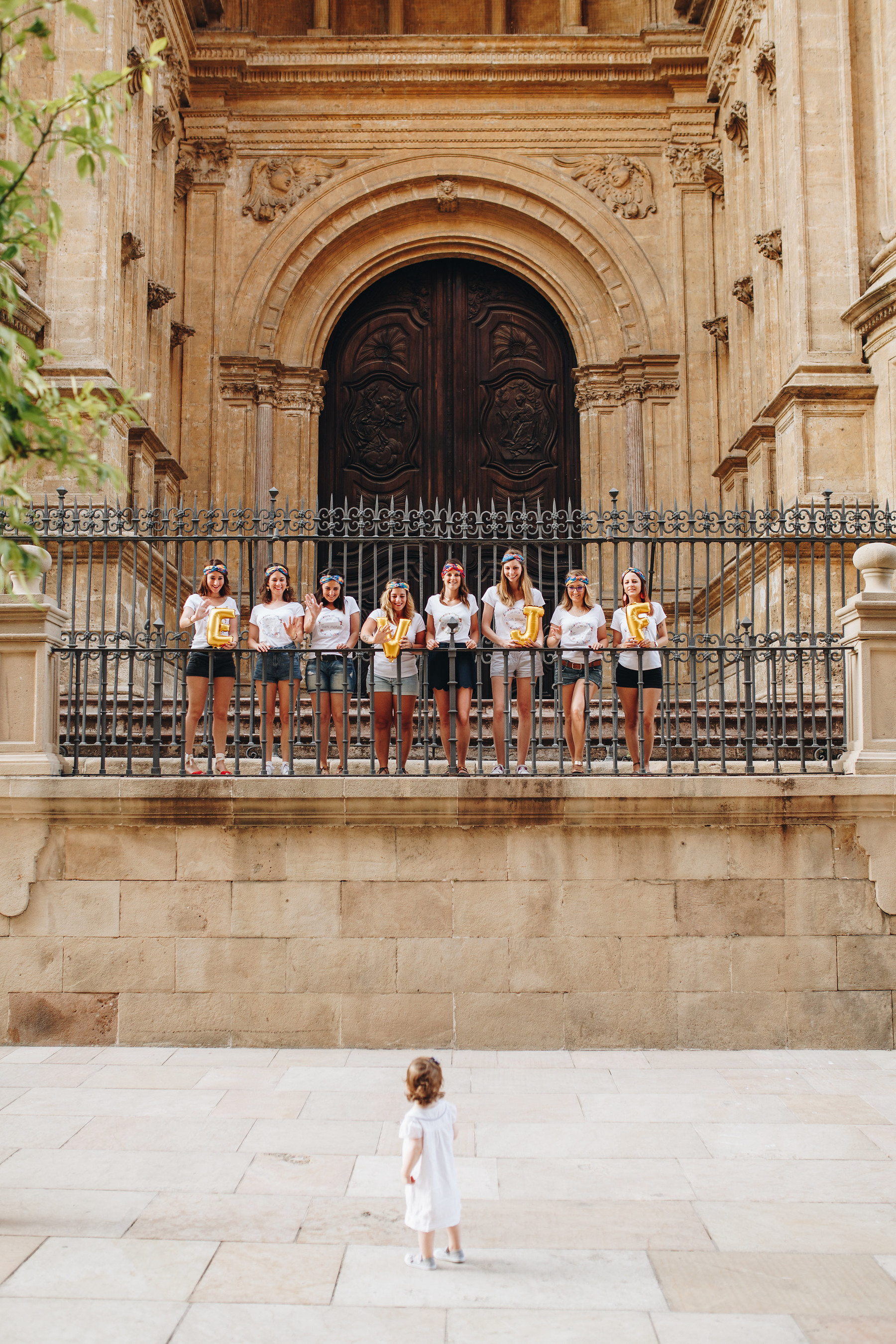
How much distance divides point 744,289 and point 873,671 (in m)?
8.07

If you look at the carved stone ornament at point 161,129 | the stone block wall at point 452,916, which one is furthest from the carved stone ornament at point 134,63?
the stone block wall at point 452,916

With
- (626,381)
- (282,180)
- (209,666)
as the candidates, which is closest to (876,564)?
(209,666)

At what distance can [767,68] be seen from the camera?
13391 millimetres

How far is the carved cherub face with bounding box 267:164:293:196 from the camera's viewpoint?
15492mm

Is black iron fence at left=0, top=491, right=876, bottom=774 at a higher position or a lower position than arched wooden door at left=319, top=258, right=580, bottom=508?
lower

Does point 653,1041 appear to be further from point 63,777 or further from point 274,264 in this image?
point 274,264

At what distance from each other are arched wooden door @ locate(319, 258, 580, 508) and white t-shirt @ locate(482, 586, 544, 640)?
7.42 metres

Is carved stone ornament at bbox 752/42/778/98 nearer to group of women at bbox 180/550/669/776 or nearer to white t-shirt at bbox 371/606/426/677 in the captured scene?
group of women at bbox 180/550/669/776

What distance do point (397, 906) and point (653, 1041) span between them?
64.5 inches

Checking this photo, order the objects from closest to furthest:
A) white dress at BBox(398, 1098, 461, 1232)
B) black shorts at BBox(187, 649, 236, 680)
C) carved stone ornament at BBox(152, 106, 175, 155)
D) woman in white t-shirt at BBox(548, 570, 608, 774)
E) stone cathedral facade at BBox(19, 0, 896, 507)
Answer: white dress at BBox(398, 1098, 461, 1232), woman in white t-shirt at BBox(548, 570, 608, 774), black shorts at BBox(187, 649, 236, 680), carved stone ornament at BBox(152, 106, 175, 155), stone cathedral facade at BBox(19, 0, 896, 507)

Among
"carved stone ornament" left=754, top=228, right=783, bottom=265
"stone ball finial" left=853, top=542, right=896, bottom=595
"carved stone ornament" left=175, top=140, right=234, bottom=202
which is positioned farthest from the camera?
"carved stone ornament" left=175, top=140, right=234, bottom=202

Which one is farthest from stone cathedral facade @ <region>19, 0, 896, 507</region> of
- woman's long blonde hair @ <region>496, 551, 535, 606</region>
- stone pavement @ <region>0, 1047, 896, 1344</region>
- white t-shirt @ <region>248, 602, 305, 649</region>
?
stone pavement @ <region>0, 1047, 896, 1344</region>

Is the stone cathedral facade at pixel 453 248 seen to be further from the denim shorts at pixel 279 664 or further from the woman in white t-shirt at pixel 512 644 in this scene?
the denim shorts at pixel 279 664

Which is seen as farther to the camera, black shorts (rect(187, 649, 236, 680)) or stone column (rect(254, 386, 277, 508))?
stone column (rect(254, 386, 277, 508))
